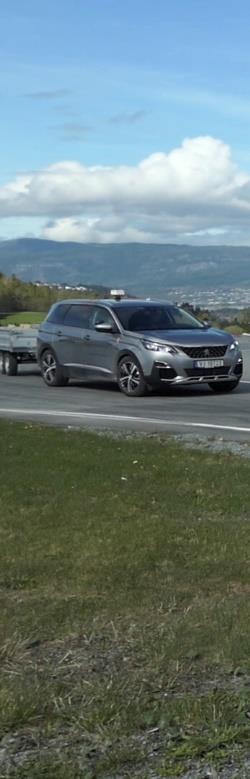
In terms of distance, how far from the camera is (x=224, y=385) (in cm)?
1922

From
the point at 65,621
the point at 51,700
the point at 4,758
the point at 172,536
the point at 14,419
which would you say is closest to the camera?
the point at 4,758

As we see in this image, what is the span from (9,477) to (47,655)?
4512 mm

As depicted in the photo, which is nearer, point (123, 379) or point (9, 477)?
point (9, 477)

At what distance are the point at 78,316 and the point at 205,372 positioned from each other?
11.1 feet

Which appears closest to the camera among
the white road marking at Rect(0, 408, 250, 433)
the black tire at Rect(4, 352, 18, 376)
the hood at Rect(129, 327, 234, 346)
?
the white road marking at Rect(0, 408, 250, 433)

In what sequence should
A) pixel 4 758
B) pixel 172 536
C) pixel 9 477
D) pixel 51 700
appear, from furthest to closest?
pixel 9 477 < pixel 172 536 < pixel 51 700 < pixel 4 758

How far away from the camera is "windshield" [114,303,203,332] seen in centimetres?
1937

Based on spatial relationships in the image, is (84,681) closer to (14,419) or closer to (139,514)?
(139,514)

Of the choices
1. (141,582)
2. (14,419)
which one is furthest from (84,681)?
(14,419)

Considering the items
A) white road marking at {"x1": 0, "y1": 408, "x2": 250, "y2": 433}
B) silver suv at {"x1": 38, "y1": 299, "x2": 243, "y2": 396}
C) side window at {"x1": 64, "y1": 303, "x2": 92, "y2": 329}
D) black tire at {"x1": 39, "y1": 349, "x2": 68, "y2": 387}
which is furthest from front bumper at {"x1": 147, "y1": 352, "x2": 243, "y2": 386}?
black tire at {"x1": 39, "y1": 349, "x2": 68, "y2": 387}

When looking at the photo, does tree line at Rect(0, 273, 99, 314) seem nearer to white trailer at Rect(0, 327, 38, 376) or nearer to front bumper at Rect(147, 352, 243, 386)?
white trailer at Rect(0, 327, 38, 376)

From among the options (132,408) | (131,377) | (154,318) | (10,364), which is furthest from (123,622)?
(10,364)

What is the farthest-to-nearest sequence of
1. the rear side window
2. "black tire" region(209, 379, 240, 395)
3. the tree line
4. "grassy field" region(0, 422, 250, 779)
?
the tree line < the rear side window < "black tire" region(209, 379, 240, 395) < "grassy field" region(0, 422, 250, 779)

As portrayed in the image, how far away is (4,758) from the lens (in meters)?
3.82
